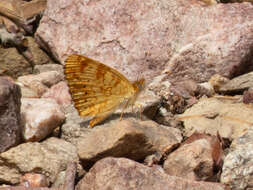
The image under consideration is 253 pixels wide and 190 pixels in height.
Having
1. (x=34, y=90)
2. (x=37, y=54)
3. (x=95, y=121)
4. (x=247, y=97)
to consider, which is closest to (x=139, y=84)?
(x=95, y=121)

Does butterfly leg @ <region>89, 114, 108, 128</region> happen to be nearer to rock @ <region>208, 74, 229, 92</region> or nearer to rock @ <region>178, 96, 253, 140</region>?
rock @ <region>178, 96, 253, 140</region>

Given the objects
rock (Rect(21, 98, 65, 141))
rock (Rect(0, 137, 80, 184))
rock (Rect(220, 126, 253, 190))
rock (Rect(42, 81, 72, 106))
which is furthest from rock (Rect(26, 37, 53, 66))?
rock (Rect(220, 126, 253, 190))

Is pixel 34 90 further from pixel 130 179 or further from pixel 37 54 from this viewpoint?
pixel 130 179

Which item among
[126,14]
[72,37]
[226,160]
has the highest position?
[126,14]

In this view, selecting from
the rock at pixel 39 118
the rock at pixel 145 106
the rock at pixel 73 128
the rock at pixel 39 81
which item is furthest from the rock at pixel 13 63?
the rock at pixel 145 106

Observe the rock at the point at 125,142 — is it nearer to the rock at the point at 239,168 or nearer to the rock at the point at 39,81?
the rock at the point at 239,168

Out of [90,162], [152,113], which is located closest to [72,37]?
[152,113]

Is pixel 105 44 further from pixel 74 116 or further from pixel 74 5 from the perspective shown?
pixel 74 116
